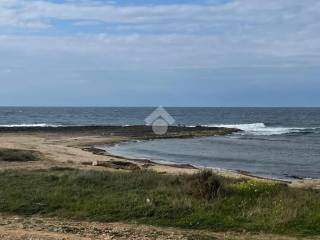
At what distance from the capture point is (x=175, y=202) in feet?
36.4

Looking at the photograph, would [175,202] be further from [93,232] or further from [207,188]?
[93,232]

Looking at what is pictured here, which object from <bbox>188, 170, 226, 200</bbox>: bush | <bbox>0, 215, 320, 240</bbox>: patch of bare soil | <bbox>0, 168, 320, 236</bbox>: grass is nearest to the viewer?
<bbox>0, 215, 320, 240</bbox>: patch of bare soil

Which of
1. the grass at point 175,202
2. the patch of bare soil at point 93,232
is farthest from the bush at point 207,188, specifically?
the patch of bare soil at point 93,232

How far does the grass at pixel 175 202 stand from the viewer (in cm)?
1003

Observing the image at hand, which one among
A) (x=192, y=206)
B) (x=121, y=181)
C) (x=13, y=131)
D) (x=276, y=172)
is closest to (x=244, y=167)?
(x=276, y=172)

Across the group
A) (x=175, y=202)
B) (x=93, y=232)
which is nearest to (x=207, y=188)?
(x=175, y=202)

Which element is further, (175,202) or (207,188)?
(207,188)

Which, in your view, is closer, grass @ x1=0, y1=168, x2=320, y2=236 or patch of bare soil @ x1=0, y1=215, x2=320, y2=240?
patch of bare soil @ x1=0, y1=215, x2=320, y2=240

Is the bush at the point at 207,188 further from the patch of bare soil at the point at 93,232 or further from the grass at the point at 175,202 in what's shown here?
the patch of bare soil at the point at 93,232

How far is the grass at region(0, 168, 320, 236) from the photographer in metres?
10.0

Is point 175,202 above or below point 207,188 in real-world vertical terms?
below

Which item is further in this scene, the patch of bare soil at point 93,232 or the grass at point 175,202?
the grass at point 175,202

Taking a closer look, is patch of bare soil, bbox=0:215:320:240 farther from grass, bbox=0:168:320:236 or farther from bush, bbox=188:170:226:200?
bush, bbox=188:170:226:200

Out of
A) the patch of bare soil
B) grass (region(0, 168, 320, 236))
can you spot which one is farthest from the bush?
the patch of bare soil
